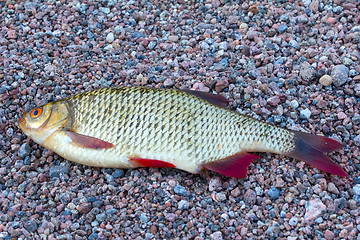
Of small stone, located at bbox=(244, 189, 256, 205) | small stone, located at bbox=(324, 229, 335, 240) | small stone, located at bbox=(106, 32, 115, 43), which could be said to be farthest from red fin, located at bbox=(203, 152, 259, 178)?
small stone, located at bbox=(106, 32, 115, 43)

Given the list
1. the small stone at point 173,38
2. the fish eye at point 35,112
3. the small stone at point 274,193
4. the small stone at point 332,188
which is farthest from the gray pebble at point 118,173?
the small stone at point 173,38

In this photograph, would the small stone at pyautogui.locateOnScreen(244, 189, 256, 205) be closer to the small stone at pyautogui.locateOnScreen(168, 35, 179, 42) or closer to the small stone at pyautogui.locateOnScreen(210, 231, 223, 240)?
the small stone at pyautogui.locateOnScreen(210, 231, 223, 240)

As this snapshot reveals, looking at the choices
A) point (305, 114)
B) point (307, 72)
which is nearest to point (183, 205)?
point (305, 114)

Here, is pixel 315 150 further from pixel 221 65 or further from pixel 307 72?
pixel 221 65

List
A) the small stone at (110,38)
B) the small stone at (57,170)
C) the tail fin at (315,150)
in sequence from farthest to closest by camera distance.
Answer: the small stone at (110,38) → the small stone at (57,170) → the tail fin at (315,150)

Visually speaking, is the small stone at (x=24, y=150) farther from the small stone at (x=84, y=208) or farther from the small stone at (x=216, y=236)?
the small stone at (x=216, y=236)

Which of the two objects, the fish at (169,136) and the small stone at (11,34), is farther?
the small stone at (11,34)

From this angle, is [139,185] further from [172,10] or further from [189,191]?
[172,10]
